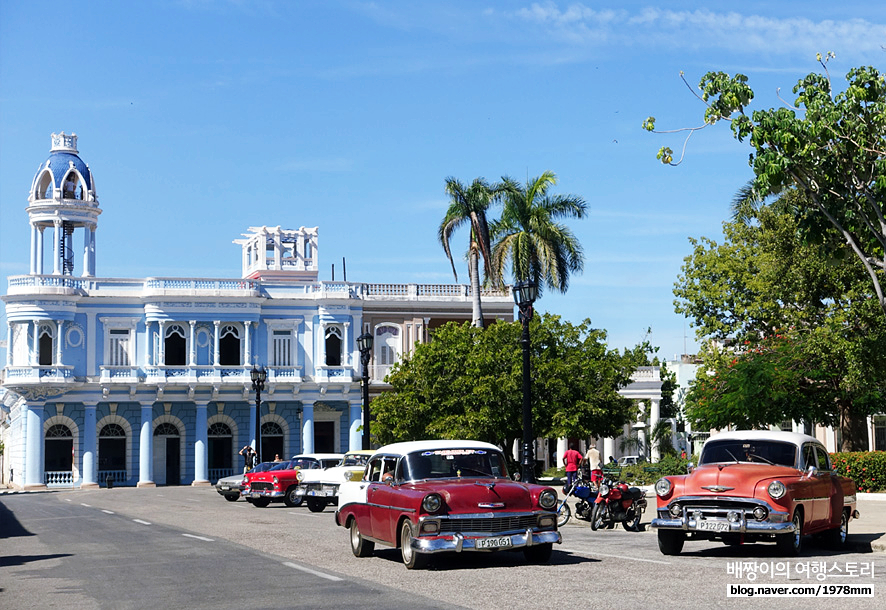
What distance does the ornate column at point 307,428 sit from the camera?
6144 centimetres

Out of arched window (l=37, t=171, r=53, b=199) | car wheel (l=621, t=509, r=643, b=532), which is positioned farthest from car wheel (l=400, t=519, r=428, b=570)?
arched window (l=37, t=171, r=53, b=199)

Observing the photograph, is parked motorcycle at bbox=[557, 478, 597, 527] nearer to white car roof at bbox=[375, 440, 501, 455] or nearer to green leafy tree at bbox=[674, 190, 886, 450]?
white car roof at bbox=[375, 440, 501, 455]

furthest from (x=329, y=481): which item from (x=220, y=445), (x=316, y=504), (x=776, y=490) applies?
(x=220, y=445)

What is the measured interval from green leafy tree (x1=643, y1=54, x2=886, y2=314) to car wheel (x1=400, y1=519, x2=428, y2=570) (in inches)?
410

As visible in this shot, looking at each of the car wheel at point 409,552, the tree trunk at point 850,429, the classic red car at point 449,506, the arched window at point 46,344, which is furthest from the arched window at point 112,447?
the car wheel at point 409,552

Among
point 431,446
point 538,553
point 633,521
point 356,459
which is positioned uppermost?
point 431,446

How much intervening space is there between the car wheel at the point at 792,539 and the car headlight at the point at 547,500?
9.56 ft

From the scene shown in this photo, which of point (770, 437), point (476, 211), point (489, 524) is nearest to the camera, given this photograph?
point (489, 524)

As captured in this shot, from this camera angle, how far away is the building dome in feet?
198

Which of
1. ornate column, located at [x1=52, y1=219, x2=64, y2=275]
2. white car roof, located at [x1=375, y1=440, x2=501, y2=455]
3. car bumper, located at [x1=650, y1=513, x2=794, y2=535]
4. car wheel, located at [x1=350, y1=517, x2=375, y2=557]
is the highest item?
ornate column, located at [x1=52, y1=219, x2=64, y2=275]

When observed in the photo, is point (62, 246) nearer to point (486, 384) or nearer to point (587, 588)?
point (486, 384)

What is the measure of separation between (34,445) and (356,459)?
32.4 metres

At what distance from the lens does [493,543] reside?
47.0 ft

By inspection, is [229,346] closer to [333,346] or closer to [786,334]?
[333,346]
